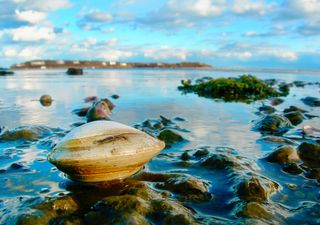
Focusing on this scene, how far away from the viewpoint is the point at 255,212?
370cm

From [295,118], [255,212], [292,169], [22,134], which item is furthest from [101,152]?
[295,118]

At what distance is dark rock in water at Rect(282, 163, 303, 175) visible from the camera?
16.9ft

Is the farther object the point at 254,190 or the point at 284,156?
the point at 284,156

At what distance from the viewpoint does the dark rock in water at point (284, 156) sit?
5552mm

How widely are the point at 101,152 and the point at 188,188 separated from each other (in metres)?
1.13

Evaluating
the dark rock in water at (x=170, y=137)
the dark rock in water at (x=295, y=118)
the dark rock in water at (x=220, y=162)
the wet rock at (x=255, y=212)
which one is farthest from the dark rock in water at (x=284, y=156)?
the dark rock in water at (x=295, y=118)

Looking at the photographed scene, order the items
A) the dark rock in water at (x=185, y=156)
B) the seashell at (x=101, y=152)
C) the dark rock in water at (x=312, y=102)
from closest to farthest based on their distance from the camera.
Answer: the seashell at (x=101, y=152), the dark rock in water at (x=185, y=156), the dark rock in water at (x=312, y=102)

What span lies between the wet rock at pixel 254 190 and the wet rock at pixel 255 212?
225mm

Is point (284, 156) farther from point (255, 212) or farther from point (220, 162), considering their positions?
point (255, 212)

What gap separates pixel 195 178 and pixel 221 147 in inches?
77.5

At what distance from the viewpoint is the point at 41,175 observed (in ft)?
16.0

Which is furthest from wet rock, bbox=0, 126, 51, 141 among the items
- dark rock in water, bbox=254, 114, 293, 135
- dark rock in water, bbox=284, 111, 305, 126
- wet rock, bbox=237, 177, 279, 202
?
dark rock in water, bbox=284, 111, 305, 126

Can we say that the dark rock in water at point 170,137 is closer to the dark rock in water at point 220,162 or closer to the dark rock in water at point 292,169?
Result: the dark rock in water at point 220,162

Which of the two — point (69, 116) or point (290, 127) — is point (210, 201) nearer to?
point (290, 127)
